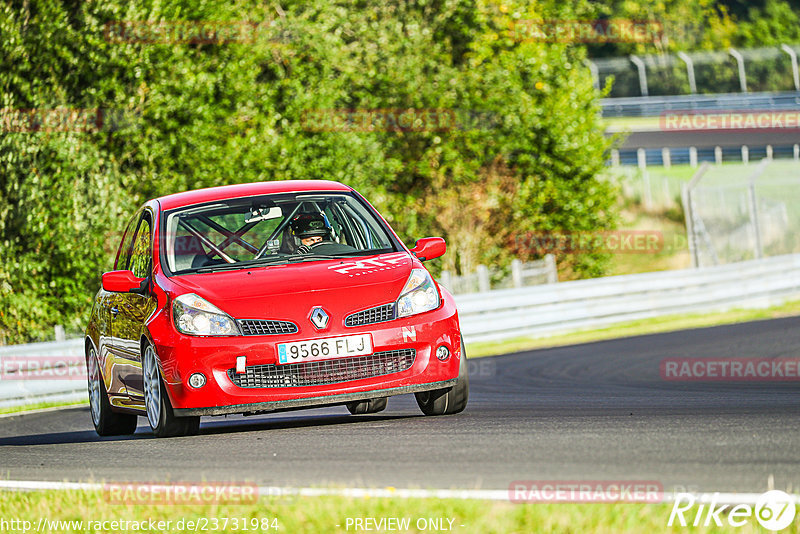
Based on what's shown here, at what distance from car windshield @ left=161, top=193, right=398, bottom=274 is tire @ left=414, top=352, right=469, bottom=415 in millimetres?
997

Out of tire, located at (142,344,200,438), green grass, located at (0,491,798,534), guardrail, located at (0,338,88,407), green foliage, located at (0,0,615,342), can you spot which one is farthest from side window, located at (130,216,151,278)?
green foliage, located at (0,0,615,342)

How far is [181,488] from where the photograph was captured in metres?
5.75

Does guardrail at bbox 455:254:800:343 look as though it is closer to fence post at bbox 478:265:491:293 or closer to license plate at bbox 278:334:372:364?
fence post at bbox 478:265:491:293

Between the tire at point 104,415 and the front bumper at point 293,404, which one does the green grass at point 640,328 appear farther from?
the front bumper at point 293,404

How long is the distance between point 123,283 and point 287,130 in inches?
767

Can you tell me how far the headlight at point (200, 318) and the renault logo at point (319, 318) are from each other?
45 centimetres

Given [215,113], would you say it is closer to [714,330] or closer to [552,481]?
[714,330]

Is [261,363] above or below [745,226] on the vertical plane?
above

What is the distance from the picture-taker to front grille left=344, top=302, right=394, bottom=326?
25.1 feet

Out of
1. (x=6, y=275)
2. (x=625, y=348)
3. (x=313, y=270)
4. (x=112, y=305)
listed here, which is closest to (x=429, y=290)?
(x=313, y=270)

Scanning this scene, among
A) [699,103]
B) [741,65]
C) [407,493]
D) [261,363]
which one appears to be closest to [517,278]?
[261,363]

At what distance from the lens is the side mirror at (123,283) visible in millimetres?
8438

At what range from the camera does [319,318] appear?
7.59 meters

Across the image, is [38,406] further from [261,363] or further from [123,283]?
[261,363]
